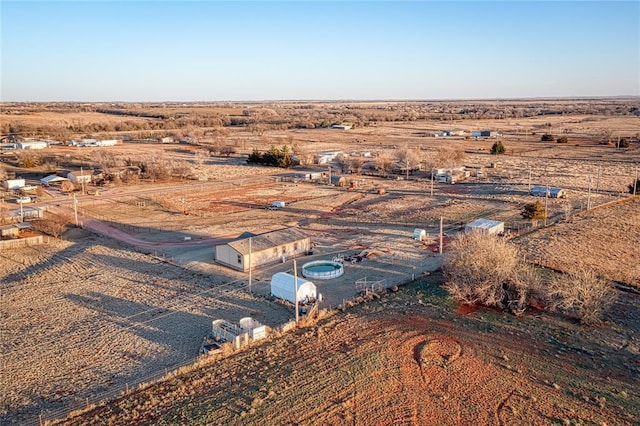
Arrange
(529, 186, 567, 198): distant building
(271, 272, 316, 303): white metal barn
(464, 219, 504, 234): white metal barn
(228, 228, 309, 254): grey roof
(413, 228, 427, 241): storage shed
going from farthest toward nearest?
(529, 186, 567, 198): distant building
(413, 228, 427, 241): storage shed
(464, 219, 504, 234): white metal barn
(228, 228, 309, 254): grey roof
(271, 272, 316, 303): white metal barn

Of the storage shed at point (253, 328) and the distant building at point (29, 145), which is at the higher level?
the distant building at point (29, 145)

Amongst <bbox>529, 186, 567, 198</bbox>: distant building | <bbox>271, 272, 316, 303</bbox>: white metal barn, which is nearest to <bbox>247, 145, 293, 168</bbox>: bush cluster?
<bbox>529, 186, 567, 198</bbox>: distant building

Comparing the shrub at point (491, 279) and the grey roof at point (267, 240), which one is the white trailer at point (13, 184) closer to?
the grey roof at point (267, 240)

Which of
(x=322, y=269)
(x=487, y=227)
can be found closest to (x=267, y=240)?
(x=322, y=269)

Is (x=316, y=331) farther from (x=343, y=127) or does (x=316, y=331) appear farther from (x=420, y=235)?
(x=343, y=127)

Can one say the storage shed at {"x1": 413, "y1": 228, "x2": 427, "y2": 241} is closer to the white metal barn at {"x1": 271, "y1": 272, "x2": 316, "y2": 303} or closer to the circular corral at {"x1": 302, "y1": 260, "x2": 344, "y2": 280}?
the circular corral at {"x1": 302, "y1": 260, "x2": 344, "y2": 280}

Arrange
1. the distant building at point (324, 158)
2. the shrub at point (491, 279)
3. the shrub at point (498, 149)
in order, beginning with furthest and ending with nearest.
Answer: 1. the shrub at point (498, 149)
2. the distant building at point (324, 158)
3. the shrub at point (491, 279)

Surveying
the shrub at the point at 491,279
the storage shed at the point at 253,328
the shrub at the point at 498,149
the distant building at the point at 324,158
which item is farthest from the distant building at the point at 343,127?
the storage shed at the point at 253,328

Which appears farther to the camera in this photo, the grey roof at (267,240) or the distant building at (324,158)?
the distant building at (324,158)

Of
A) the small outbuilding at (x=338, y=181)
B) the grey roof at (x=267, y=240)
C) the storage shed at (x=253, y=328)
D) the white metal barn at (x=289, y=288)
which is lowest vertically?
the storage shed at (x=253, y=328)
